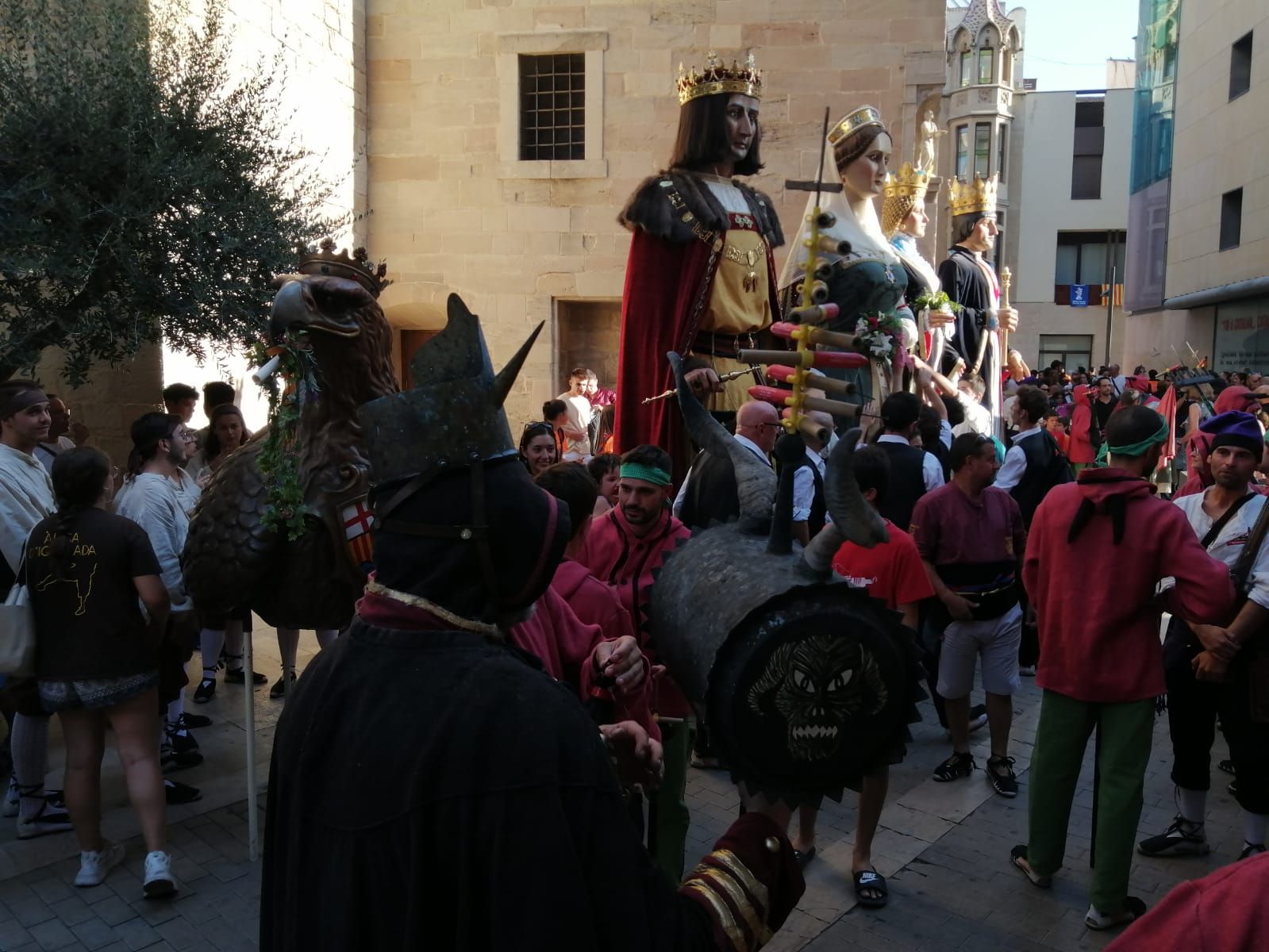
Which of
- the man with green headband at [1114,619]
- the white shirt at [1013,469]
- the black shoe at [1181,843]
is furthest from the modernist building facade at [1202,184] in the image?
the man with green headband at [1114,619]

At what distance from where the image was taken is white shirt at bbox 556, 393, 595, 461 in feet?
31.3

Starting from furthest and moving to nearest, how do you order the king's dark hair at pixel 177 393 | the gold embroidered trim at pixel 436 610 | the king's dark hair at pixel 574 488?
the king's dark hair at pixel 177 393, the king's dark hair at pixel 574 488, the gold embroidered trim at pixel 436 610

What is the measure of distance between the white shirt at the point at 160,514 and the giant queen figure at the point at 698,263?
2.24 metres

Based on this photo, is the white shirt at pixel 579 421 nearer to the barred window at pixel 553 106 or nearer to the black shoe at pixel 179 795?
the barred window at pixel 553 106

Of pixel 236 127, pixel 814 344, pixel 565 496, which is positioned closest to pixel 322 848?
pixel 814 344

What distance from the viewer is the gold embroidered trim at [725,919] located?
1569 millimetres

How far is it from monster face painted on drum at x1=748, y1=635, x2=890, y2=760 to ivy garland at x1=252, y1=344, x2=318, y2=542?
6.91ft

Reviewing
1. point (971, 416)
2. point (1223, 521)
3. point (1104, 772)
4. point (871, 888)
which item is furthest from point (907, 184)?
point (871, 888)

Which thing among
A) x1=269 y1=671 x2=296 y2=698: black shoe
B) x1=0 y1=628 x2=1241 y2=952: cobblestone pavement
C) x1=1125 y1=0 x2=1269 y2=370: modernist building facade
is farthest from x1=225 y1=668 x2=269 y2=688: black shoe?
x1=1125 y1=0 x2=1269 y2=370: modernist building facade

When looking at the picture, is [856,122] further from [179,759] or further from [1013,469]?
[179,759]

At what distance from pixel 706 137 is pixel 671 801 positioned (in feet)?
10.7

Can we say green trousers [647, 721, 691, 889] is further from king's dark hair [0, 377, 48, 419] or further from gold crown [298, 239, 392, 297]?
king's dark hair [0, 377, 48, 419]

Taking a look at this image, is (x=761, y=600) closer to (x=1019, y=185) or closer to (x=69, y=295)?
(x=69, y=295)

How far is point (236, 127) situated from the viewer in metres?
6.40
